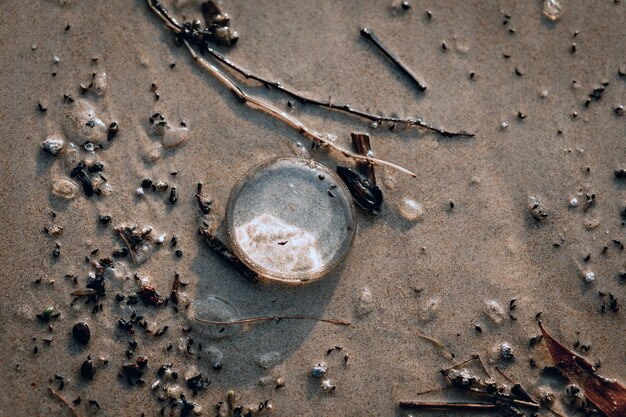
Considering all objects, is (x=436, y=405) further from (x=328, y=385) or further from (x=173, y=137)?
(x=173, y=137)

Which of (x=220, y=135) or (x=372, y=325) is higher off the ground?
(x=220, y=135)

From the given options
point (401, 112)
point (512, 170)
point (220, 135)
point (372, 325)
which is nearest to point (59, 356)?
point (220, 135)

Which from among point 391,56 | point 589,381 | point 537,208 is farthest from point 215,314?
point 589,381

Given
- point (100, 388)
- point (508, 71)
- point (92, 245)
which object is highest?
point (508, 71)

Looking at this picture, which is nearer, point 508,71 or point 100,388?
point 100,388

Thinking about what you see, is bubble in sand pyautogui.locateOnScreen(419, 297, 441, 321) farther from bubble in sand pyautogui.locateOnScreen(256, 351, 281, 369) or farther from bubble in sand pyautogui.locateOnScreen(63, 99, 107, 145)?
bubble in sand pyautogui.locateOnScreen(63, 99, 107, 145)

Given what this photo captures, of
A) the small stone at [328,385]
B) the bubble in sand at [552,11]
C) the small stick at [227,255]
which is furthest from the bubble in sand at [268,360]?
the bubble in sand at [552,11]

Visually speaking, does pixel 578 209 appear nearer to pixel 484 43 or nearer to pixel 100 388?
pixel 484 43
